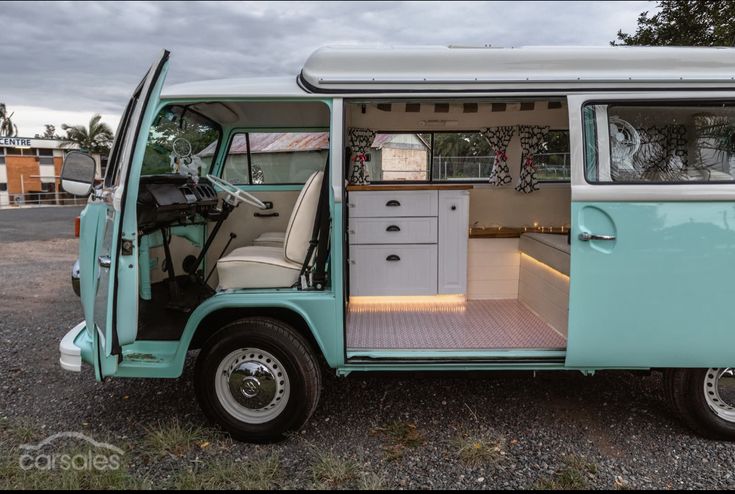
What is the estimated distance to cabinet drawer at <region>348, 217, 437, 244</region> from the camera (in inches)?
198

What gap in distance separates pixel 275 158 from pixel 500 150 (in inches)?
94.7

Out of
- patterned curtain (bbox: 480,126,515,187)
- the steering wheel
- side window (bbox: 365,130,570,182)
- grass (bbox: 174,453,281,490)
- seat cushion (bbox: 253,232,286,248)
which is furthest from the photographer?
patterned curtain (bbox: 480,126,515,187)

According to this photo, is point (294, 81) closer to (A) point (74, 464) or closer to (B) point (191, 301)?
(B) point (191, 301)

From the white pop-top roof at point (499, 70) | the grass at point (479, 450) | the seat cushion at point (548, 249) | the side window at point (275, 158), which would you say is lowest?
the grass at point (479, 450)

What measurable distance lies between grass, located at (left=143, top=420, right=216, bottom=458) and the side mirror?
1619 mm

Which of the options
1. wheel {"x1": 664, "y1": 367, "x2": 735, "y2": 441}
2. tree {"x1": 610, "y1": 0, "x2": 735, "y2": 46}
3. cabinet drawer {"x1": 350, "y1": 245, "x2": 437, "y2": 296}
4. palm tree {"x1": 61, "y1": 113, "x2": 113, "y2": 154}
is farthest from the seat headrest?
palm tree {"x1": 61, "y1": 113, "x2": 113, "y2": 154}

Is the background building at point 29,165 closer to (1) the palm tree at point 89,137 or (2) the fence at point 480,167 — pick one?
(1) the palm tree at point 89,137

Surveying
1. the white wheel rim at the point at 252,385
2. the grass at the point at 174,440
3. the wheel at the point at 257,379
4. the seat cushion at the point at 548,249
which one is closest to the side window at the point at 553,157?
the seat cushion at the point at 548,249

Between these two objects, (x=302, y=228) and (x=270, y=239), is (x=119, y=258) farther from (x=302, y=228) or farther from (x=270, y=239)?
(x=270, y=239)

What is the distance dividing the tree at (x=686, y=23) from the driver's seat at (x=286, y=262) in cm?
665

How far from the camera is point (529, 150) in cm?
543

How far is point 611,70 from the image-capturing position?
3086 millimetres

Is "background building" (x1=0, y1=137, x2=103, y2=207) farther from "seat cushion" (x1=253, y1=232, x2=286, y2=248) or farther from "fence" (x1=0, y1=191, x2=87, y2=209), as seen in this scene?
"seat cushion" (x1=253, y1=232, x2=286, y2=248)

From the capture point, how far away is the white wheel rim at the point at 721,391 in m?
3.24
